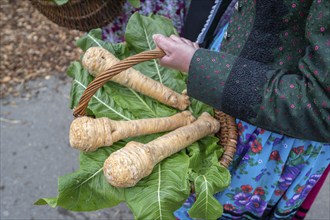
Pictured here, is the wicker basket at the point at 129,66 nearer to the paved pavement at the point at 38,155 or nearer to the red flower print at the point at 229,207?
the red flower print at the point at 229,207

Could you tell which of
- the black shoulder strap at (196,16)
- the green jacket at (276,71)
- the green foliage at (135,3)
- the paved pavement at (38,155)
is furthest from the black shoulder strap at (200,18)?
the paved pavement at (38,155)

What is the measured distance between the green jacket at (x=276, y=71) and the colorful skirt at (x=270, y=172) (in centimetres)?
17

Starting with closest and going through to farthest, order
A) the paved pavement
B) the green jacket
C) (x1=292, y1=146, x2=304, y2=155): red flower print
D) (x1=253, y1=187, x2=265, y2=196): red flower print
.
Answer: the green jacket < (x1=292, y1=146, x2=304, y2=155): red flower print < (x1=253, y1=187, x2=265, y2=196): red flower print < the paved pavement

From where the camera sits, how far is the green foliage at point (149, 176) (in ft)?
3.45

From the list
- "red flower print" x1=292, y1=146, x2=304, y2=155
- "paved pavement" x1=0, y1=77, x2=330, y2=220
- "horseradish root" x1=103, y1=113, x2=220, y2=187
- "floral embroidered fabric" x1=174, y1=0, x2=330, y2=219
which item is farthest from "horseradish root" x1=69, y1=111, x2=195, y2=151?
"paved pavement" x1=0, y1=77, x2=330, y2=220

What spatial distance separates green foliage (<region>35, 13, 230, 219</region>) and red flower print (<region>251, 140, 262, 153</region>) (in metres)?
0.08

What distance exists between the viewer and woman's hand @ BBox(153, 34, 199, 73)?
103cm

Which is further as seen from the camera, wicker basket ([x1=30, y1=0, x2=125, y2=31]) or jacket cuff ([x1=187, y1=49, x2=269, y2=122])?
wicker basket ([x1=30, y1=0, x2=125, y2=31])

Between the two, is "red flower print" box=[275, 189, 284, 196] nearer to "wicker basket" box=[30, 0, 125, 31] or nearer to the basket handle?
the basket handle

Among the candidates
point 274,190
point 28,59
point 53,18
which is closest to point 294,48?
point 274,190

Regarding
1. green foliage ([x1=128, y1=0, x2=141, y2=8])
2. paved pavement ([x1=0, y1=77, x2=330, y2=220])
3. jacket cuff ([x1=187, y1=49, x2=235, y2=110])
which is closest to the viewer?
jacket cuff ([x1=187, y1=49, x2=235, y2=110])

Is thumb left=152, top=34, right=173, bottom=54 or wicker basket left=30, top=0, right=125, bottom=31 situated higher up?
thumb left=152, top=34, right=173, bottom=54

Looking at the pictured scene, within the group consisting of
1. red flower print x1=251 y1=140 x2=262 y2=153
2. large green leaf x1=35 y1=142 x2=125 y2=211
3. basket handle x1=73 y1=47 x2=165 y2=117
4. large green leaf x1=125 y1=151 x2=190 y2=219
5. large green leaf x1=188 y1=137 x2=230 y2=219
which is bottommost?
large green leaf x1=35 y1=142 x2=125 y2=211

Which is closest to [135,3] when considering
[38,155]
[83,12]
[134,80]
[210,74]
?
[83,12]
